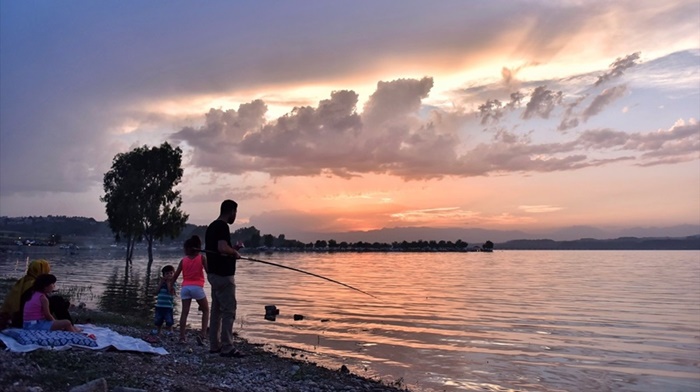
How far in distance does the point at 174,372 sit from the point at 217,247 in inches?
95.0

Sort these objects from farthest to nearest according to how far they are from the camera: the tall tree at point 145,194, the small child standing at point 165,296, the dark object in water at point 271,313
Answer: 1. the tall tree at point 145,194
2. the dark object in water at point 271,313
3. the small child standing at point 165,296

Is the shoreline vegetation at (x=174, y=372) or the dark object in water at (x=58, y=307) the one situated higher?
the dark object in water at (x=58, y=307)

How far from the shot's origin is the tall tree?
6526 cm

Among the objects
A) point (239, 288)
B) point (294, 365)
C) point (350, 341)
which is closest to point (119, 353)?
point (294, 365)

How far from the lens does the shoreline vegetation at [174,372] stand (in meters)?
7.31

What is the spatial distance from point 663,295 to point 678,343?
19.7 metres

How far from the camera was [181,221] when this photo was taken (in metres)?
68.3

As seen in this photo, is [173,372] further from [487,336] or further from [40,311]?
[487,336]

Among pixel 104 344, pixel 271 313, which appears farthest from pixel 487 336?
pixel 104 344

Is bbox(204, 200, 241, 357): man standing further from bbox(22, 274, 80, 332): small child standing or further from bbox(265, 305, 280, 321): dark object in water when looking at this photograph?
bbox(265, 305, 280, 321): dark object in water

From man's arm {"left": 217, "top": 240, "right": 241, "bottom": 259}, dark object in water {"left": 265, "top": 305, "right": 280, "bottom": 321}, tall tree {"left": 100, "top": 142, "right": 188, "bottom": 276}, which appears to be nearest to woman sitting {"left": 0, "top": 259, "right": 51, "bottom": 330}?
man's arm {"left": 217, "top": 240, "right": 241, "bottom": 259}

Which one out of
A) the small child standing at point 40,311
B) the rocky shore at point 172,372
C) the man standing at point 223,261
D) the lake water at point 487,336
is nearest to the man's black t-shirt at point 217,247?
the man standing at point 223,261

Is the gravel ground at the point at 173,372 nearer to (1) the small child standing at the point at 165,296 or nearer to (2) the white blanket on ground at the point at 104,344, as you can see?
(2) the white blanket on ground at the point at 104,344

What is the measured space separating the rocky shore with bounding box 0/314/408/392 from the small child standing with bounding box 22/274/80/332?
1.14m
